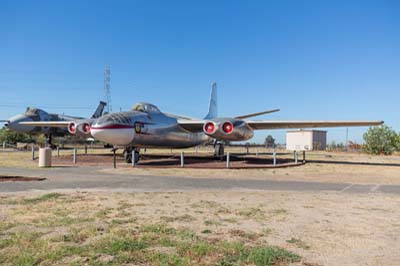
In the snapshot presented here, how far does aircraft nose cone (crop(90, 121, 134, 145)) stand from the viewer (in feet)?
60.1

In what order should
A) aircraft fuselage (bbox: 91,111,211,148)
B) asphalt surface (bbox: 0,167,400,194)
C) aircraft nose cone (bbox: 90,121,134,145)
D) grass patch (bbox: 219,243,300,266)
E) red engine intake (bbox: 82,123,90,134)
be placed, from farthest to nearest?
red engine intake (bbox: 82,123,90,134) → aircraft fuselage (bbox: 91,111,211,148) → aircraft nose cone (bbox: 90,121,134,145) → asphalt surface (bbox: 0,167,400,194) → grass patch (bbox: 219,243,300,266)

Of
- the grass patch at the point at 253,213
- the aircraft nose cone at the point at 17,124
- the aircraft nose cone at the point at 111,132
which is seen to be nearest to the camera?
the grass patch at the point at 253,213

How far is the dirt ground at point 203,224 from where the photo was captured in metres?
4.20

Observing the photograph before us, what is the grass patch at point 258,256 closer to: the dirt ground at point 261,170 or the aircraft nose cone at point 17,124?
the dirt ground at point 261,170

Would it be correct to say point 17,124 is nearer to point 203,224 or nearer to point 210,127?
point 210,127

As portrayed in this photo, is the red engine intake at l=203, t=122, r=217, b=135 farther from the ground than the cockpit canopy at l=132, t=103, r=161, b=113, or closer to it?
closer to it

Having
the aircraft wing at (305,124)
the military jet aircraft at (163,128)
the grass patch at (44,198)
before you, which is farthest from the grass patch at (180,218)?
the aircraft wing at (305,124)

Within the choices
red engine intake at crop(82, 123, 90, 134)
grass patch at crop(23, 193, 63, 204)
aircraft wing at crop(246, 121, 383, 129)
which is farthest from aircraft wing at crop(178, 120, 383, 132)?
grass patch at crop(23, 193, 63, 204)

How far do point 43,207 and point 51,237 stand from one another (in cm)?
243

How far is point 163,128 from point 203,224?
54.5 ft

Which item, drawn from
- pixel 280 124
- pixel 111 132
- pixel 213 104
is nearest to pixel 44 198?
pixel 111 132

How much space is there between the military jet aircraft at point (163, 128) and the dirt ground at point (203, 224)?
390 inches

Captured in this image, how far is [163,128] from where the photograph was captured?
72.8 ft

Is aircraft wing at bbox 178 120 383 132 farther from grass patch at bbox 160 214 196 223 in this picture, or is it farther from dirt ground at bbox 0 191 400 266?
grass patch at bbox 160 214 196 223
